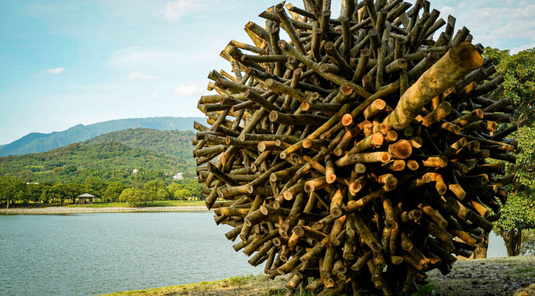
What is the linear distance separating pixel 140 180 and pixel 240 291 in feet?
535

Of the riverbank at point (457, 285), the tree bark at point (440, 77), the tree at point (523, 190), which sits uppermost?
the tree bark at point (440, 77)

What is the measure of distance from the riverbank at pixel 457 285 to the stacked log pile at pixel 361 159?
3.67 ft

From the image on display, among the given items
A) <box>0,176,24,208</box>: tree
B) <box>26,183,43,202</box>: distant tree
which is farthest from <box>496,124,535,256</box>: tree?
<box>26,183,43,202</box>: distant tree

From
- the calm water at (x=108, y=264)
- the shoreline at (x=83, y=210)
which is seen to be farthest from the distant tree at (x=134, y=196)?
the calm water at (x=108, y=264)

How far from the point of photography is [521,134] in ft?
51.2

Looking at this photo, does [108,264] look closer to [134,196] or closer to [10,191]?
[10,191]

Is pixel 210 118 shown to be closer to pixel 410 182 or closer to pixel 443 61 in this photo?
pixel 410 182

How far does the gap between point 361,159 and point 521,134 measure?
13.8 meters

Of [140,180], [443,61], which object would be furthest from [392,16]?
[140,180]

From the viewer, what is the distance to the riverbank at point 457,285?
7301mm

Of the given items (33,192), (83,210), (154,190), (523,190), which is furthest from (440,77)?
(154,190)

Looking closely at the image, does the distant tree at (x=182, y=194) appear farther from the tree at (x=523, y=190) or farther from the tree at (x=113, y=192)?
the tree at (x=523, y=190)

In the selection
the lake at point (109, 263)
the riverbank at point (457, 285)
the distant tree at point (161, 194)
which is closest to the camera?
the riverbank at point (457, 285)

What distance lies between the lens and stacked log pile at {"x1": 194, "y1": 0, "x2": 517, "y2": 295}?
17.4ft
